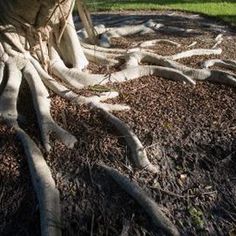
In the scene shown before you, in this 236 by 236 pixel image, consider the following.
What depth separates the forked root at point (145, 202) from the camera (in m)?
5.11

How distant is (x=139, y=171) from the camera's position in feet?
18.2

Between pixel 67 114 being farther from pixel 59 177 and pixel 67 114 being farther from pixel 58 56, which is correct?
pixel 58 56

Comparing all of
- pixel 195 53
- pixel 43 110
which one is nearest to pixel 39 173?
pixel 43 110

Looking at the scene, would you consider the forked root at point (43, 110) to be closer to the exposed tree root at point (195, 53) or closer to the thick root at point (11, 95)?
the thick root at point (11, 95)

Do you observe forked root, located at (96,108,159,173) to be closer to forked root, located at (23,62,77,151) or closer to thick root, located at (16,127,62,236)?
forked root, located at (23,62,77,151)

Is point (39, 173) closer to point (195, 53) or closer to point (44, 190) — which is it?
point (44, 190)

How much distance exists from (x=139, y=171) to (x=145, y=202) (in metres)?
0.41

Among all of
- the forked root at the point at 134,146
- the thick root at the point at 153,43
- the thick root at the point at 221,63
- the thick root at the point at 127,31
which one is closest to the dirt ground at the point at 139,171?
the forked root at the point at 134,146

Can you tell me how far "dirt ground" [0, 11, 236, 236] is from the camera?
5.28 meters

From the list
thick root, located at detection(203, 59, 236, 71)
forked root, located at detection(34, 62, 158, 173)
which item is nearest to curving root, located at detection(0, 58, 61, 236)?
forked root, located at detection(34, 62, 158, 173)

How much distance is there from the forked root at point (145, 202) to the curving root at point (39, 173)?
1.82 ft

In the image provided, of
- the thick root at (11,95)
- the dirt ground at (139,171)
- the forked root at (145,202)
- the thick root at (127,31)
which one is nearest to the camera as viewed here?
the forked root at (145,202)

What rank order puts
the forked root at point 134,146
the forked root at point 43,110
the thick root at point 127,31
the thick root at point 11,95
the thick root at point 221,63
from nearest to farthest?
1. the forked root at point 134,146
2. the forked root at point 43,110
3. the thick root at point 11,95
4. the thick root at point 221,63
5. the thick root at point 127,31

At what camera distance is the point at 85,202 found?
211 inches
